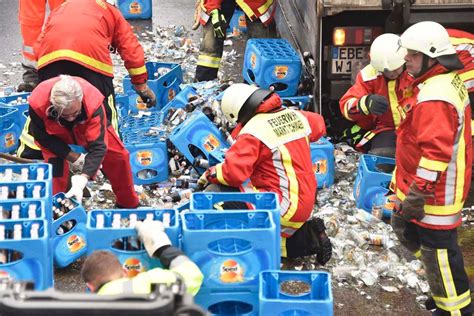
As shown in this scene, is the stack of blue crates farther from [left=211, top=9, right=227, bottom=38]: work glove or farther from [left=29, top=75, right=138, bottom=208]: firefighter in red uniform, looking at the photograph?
[left=211, top=9, right=227, bottom=38]: work glove

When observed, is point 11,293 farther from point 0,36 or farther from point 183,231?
point 0,36

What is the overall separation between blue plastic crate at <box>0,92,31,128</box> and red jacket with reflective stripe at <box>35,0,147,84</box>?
3.16ft

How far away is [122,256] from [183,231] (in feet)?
1.03

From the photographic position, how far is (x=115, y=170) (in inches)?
260

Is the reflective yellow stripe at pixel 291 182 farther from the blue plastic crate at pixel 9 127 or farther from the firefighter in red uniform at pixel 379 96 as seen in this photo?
the blue plastic crate at pixel 9 127

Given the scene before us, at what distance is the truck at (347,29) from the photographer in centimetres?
704

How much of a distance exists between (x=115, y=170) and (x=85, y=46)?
923 millimetres

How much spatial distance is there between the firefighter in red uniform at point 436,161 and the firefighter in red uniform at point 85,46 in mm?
2516

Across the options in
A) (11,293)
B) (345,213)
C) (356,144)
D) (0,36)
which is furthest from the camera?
(0,36)

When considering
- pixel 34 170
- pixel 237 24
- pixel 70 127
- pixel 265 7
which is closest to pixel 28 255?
pixel 34 170

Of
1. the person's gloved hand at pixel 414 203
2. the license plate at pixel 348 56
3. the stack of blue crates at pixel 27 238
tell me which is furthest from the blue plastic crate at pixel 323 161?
the stack of blue crates at pixel 27 238

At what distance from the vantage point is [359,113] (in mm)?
6828

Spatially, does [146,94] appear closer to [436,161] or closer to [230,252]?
[230,252]

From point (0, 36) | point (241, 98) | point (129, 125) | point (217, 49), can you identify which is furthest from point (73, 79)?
point (0, 36)
